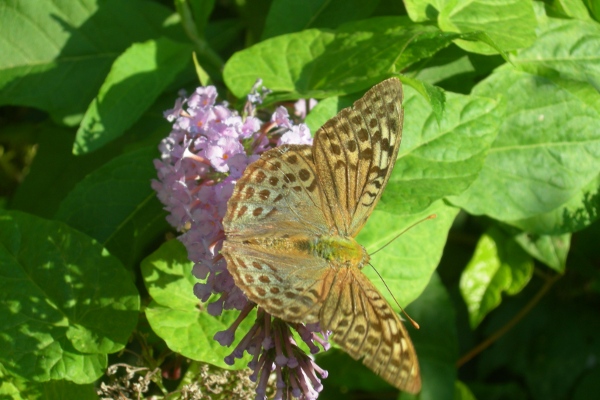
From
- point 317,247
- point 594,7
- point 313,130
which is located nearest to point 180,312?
point 317,247

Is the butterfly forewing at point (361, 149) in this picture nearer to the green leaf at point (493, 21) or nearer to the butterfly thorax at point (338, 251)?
the butterfly thorax at point (338, 251)

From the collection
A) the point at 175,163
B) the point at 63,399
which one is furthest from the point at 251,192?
the point at 63,399

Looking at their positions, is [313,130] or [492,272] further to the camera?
[492,272]

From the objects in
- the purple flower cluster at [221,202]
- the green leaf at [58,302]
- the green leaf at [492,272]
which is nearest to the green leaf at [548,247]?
the green leaf at [492,272]

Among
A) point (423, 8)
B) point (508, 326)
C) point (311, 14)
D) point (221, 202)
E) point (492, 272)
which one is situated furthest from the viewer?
point (508, 326)

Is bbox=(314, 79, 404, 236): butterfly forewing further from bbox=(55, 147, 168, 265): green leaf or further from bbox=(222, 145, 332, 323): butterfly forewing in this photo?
bbox=(55, 147, 168, 265): green leaf

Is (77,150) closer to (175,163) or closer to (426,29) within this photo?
(175,163)

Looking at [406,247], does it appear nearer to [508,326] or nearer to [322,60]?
[322,60]
